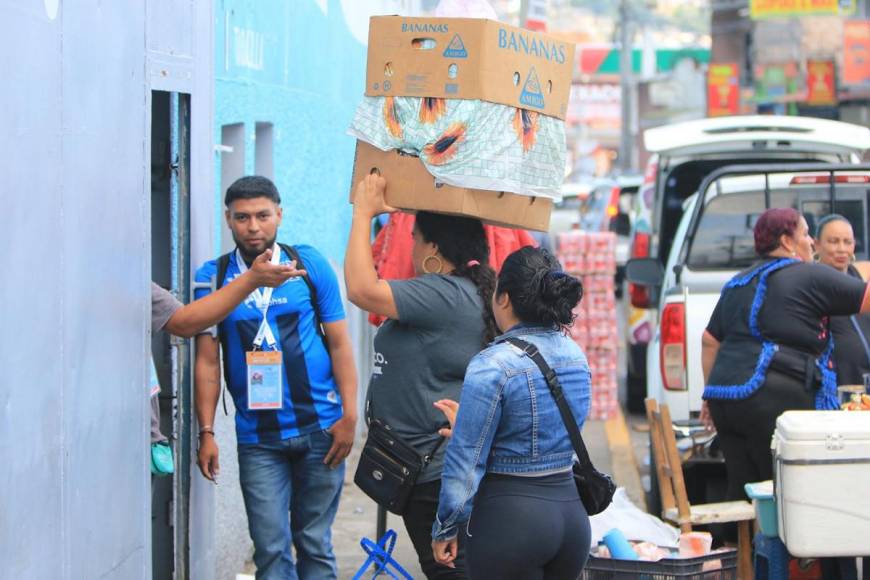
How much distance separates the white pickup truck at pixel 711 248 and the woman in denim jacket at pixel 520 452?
337 cm

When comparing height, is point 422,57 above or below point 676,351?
above

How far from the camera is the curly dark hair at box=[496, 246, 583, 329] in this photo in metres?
4.44

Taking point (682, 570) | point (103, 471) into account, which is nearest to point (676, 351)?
point (682, 570)

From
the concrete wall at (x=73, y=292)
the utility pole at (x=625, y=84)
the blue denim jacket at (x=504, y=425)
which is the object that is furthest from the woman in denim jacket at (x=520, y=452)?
the utility pole at (x=625, y=84)

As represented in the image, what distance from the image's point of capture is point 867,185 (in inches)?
335

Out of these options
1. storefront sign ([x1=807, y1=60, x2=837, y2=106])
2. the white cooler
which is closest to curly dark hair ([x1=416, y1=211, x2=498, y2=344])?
the white cooler

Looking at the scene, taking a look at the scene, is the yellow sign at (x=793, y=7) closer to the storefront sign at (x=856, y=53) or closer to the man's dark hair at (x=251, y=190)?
A: the storefront sign at (x=856, y=53)

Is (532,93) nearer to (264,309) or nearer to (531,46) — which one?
(531,46)

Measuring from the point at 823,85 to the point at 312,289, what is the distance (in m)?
32.0

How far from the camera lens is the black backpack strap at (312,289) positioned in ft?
18.2

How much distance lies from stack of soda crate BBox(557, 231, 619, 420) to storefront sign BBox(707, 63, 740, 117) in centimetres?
2718

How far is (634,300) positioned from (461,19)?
7.96 metres

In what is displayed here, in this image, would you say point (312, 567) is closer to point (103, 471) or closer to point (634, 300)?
point (103, 471)

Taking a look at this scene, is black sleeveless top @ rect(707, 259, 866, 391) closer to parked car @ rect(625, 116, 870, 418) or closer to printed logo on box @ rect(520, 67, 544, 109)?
printed logo on box @ rect(520, 67, 544, 109)
